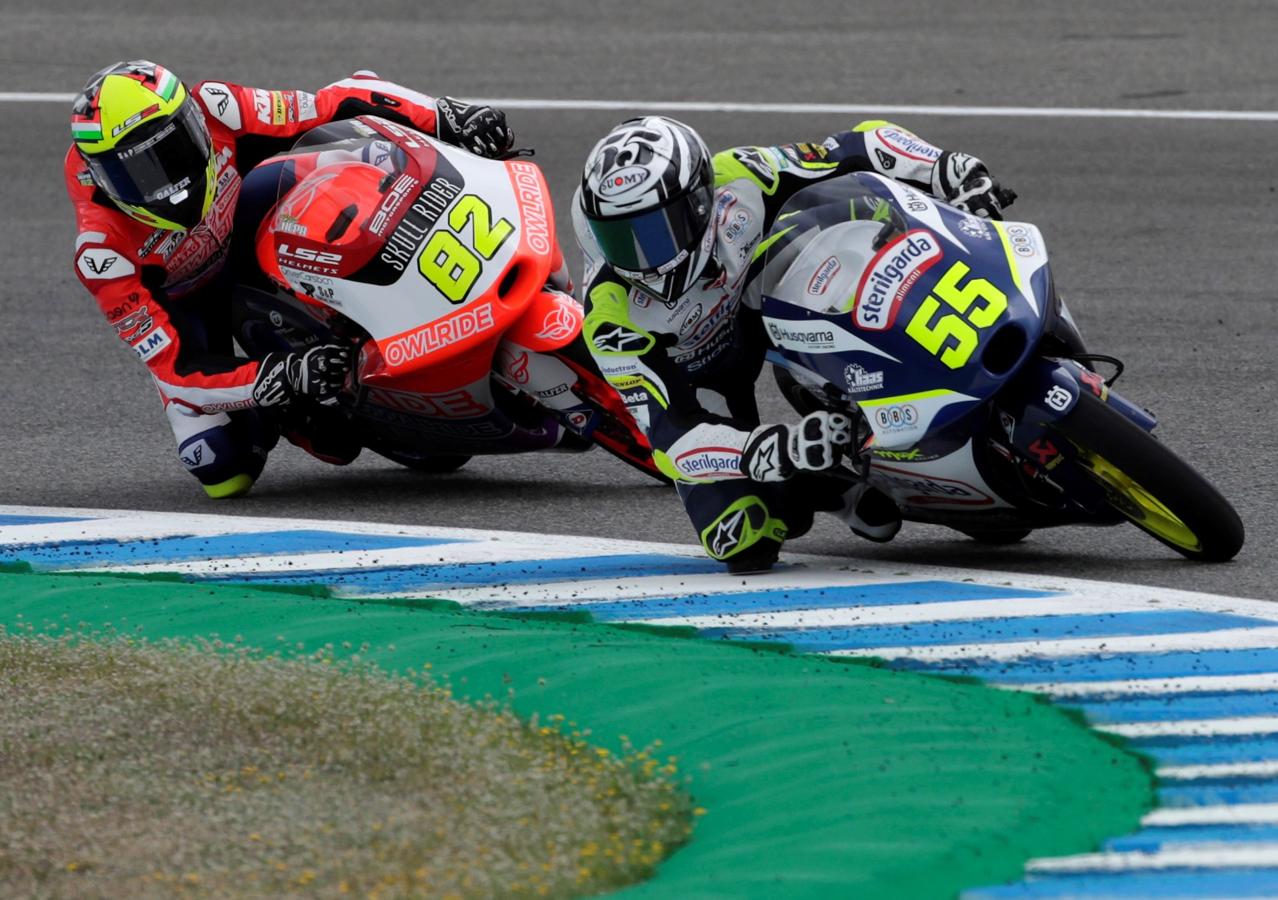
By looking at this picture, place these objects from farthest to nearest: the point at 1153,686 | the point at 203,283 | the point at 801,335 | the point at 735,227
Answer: the point at 203,283
the point at 735,227
the point at 801,335
the point at 1153,686

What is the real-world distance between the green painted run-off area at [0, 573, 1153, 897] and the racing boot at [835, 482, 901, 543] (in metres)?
1.13

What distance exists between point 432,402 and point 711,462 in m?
1.52

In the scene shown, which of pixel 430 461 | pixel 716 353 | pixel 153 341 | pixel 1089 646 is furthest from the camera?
pixel 430 461

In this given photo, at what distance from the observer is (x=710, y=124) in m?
13.0

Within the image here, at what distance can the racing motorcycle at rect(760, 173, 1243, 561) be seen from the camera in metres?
5.73

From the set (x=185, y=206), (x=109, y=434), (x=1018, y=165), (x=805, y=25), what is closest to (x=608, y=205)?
(x=185, y=206)

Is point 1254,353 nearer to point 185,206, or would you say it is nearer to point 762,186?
point 762,186

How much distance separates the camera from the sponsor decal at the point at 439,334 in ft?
23.4

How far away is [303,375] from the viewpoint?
23.9 ft

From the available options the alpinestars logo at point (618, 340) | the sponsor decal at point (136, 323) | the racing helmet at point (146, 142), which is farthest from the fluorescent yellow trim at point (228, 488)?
the alpinestars logo at point (618, 340)

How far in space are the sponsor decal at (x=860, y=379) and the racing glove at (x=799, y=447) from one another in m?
0.14

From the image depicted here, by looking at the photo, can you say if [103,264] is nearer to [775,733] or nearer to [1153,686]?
[775,733]

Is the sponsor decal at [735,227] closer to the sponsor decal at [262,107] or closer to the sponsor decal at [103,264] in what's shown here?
the sponsor decal at [262,107]

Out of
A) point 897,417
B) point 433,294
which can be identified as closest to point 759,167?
point 897,417
